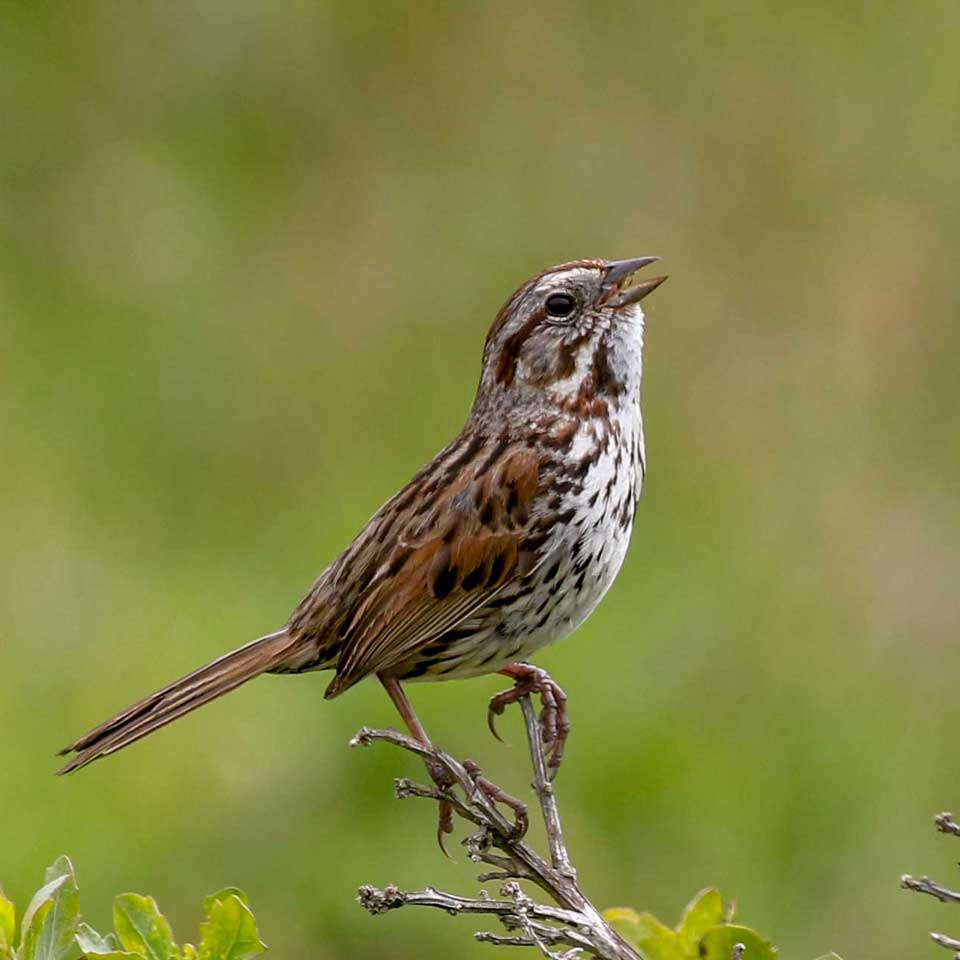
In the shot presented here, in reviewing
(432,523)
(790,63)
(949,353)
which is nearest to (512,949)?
(432,523)

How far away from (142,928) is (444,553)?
1.57 metres

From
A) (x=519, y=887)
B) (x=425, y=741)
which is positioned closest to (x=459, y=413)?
(x=425, y=741)

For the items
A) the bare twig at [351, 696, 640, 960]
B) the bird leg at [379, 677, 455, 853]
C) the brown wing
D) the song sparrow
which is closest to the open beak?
the song sparrow

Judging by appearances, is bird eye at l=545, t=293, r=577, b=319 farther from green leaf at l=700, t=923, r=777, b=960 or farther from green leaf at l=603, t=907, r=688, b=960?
green leaf at l=700, t=923, r=777, b=960

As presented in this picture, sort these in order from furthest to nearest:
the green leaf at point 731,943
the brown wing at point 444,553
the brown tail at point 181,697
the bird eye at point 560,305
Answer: the bird eye at point 560,305, the brown wing at point 444,553, the brown tail at point 181,697, the green leaf at point 731,943

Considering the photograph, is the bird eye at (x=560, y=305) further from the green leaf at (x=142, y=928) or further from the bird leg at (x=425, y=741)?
the green leaf at (x=142, y=928)

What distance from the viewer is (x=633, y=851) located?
5.63 m

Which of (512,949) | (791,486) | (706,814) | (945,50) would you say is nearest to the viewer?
(512,949)

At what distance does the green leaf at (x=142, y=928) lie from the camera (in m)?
2.51

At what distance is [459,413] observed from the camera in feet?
24.1

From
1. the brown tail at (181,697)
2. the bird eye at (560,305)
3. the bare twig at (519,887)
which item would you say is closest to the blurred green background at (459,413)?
the brown tail at (181,697)

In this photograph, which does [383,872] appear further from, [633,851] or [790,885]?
[790,885]

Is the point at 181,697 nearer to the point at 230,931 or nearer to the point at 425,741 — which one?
the point at 425,741

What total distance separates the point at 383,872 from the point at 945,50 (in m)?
4.34
